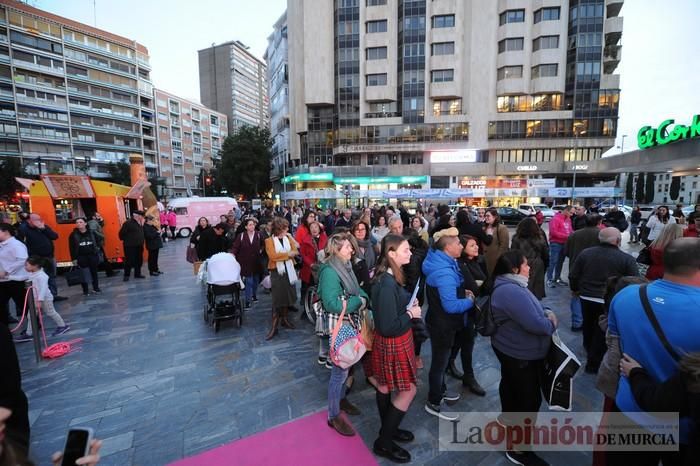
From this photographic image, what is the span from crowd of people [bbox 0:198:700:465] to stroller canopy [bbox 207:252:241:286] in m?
0.68

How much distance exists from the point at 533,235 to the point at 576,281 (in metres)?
0.88

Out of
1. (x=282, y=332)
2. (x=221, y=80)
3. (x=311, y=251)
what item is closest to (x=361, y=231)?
(x=311, y=251)

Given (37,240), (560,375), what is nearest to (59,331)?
(37,240)

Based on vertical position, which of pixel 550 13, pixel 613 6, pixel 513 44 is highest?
pixel 613 6

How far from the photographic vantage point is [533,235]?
4.71 m

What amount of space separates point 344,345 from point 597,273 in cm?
343

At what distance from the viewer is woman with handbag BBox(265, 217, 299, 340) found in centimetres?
532

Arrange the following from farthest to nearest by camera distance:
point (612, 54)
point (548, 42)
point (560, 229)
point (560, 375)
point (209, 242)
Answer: point (612, 54)
point (548, 42)
point (560, 229)
point (209, 242)
point (560, 375)

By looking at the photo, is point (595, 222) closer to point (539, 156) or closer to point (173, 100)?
point (539, 156)

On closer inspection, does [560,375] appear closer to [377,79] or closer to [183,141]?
[377,79]

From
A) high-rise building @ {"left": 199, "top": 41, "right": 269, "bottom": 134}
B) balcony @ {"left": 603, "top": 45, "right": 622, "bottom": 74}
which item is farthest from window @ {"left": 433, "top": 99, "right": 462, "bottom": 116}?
high-rise building @ {"left": 199, "top": 41, "right": 269, "bottom": 134}

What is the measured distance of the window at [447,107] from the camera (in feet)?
136

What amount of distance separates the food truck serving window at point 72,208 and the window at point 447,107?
40.2 m

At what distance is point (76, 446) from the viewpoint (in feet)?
3.57
